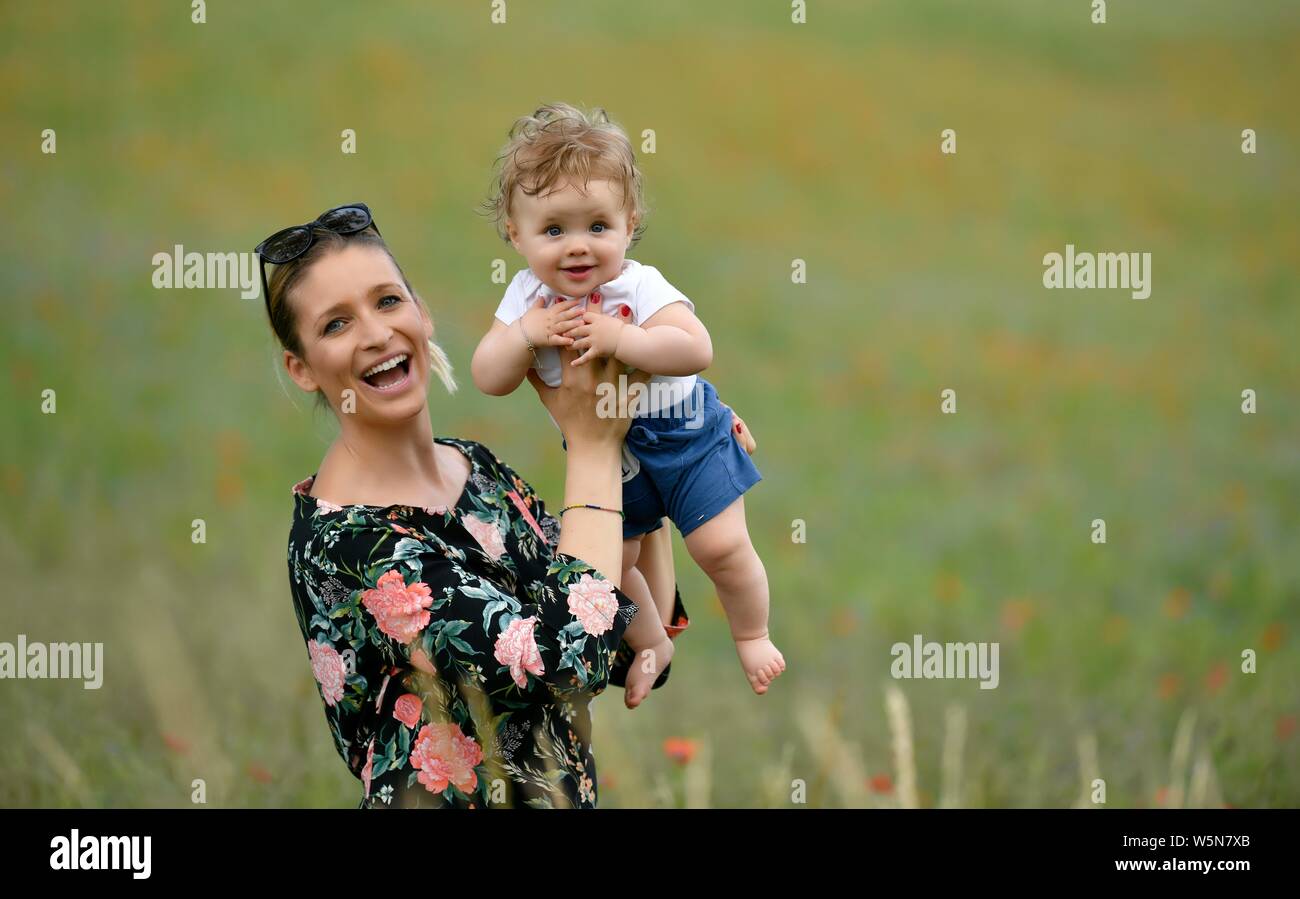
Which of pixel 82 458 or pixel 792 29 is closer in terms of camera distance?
pixel 82 458

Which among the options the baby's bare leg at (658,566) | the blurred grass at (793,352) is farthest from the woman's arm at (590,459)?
the blurred grass at (793,352)

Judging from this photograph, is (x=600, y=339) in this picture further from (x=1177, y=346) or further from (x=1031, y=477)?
(x=1177, y=346)

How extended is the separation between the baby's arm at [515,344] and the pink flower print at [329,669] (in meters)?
0.56

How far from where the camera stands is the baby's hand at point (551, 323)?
279cm

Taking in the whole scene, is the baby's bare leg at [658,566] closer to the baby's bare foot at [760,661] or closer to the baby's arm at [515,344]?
the baby's bare foot at [760,661]

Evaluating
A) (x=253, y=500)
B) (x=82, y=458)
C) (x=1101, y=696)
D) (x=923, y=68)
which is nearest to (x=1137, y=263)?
(x=923, y=68)

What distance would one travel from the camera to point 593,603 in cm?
262

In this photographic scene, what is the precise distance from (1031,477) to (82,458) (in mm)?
5390

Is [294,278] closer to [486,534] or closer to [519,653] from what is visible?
[486,534]

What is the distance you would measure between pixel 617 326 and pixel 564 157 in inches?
13.0

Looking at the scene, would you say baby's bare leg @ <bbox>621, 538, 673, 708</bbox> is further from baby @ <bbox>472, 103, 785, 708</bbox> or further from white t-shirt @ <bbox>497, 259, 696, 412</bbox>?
white t-shirt @ <bbox>497, 259, 696, 412</bbox>

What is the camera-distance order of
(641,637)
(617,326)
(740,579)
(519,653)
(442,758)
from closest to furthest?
(519,653), (442,758), (617,326), (740,579), (641,637)

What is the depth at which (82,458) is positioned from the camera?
835cm

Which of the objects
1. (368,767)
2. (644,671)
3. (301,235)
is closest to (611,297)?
(301,235)
